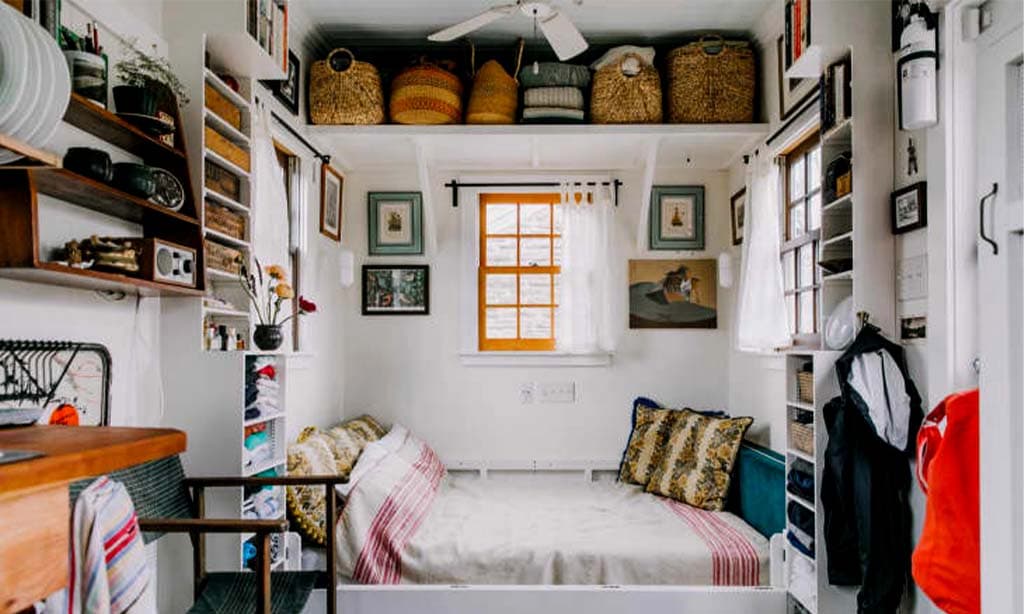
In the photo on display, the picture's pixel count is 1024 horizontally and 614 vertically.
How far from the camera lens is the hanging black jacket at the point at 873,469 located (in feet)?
7.24

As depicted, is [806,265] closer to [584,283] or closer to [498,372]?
[584,283]

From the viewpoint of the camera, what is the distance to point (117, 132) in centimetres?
199

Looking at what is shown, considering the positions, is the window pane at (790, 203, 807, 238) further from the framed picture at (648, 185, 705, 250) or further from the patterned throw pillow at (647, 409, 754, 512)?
the patterned throw pillow at (647, 409, 754, 512)

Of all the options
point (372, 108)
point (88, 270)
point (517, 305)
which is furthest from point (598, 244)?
point (88, 270)

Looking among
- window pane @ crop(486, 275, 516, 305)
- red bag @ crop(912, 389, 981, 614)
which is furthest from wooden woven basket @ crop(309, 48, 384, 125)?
red bag @ crop(912, 389, 981, 614)

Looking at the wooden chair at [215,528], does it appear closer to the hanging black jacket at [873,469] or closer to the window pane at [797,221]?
the hanging black jacket at [873,469]

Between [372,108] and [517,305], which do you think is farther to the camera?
[517,305]

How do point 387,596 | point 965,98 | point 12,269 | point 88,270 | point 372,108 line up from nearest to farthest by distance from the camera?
point 12,269
point 88,270
point 965,98
point 387,596
point 372,108

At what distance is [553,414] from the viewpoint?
4328 millimetres

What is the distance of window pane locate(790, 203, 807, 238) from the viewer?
11.0 feet

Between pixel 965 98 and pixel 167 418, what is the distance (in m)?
2.76

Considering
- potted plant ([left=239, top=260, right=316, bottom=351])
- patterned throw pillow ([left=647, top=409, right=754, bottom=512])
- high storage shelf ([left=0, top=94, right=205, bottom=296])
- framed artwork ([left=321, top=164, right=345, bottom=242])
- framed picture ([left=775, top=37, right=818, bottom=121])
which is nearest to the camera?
high storage shelf ([left=0, top=94, right=205, bottom=296])

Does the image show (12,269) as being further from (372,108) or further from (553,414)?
(553,414)

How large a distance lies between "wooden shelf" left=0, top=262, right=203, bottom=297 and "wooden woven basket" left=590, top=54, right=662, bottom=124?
2.28 metres
